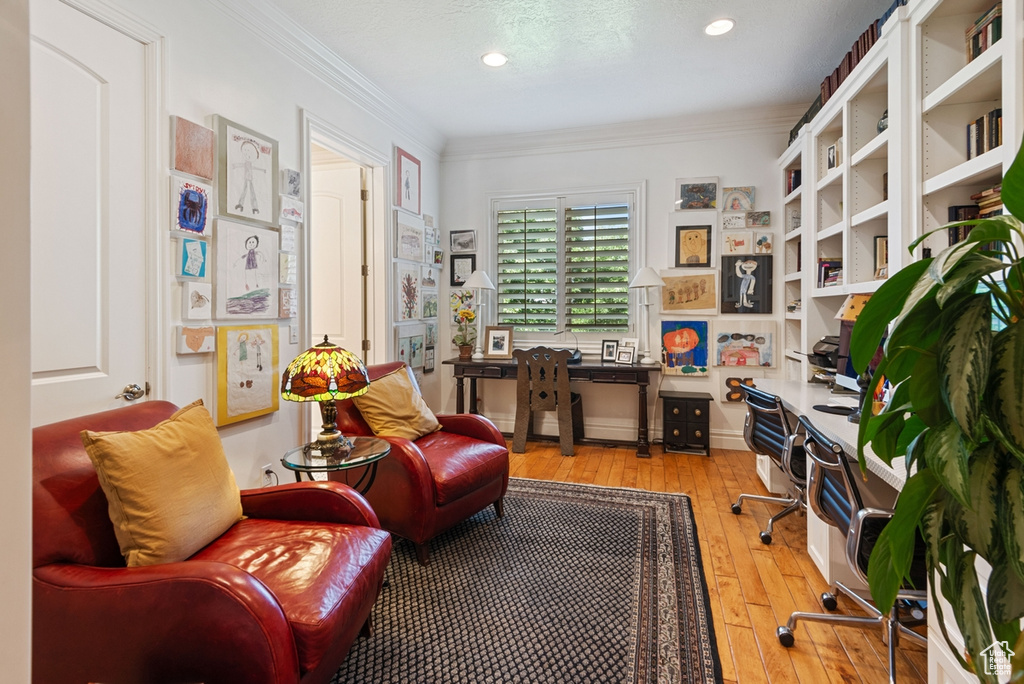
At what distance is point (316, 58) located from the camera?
9.80ft

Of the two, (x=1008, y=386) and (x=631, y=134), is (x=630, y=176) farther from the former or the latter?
(x=1008, y=386)

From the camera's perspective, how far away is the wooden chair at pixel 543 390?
4.12 m

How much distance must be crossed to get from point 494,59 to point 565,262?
1.89 m

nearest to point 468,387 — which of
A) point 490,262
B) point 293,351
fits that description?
point 490,262

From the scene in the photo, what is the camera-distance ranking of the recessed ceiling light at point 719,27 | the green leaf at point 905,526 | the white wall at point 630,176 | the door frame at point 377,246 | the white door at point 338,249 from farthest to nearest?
1. the white wall at point 630,176
2. the white door at point 338,249
3. the door frame at point 377,246
4. the recessed ceiling light at point 719,27
5. the green leaf at point 905,526

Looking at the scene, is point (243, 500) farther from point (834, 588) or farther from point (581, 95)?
point (581, 95)

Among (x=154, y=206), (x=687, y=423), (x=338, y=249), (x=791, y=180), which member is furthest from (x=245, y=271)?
(x=791, y=180)

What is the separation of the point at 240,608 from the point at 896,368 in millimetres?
1411

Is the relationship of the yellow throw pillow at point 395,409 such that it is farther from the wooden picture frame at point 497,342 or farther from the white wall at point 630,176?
the white wall at point 630,176

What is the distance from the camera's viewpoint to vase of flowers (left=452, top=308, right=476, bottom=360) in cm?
452

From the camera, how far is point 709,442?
4.11m

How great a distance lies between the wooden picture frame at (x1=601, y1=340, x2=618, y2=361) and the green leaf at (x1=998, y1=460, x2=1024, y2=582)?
3646 mm

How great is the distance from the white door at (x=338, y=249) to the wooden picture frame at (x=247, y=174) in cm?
117

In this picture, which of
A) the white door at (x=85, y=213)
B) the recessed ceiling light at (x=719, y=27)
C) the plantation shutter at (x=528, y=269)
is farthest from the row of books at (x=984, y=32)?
the white door at (x=85, y=213)
